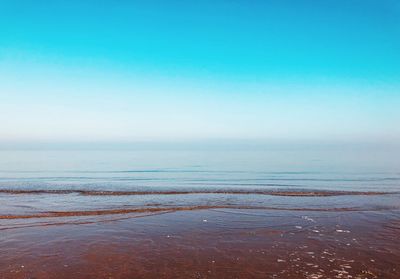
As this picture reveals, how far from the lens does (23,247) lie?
361 inches

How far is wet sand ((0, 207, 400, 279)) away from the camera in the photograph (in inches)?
293

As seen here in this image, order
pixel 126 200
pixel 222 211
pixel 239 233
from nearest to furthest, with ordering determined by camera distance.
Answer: pixel 239 233 → pixel 222 211 → pixel 126 200

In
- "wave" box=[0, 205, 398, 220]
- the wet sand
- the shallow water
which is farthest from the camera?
"wave" box=[0, 205, 398, 220]

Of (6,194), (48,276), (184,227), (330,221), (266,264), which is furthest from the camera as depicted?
(6,194)

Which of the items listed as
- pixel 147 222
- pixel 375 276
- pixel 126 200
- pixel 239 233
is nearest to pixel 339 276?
pixel 375 276

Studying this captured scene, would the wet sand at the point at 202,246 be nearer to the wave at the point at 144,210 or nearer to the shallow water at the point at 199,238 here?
the shallow water at the point at 199,238

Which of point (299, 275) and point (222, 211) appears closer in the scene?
point (299, 275)

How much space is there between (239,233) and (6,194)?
1846 cm

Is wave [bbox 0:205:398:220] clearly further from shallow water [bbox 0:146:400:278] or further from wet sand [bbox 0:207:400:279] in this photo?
wet sand [bbox 0:207:400:279]

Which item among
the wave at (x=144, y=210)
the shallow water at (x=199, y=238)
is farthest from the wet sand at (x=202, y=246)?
the wave at (x=144, y=210)

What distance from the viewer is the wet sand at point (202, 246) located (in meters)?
7.43

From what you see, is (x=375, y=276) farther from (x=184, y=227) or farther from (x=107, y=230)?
(x=107, y=230)

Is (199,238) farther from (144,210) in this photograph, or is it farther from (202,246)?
(144,210)

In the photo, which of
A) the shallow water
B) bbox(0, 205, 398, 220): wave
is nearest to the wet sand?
the shallow water
